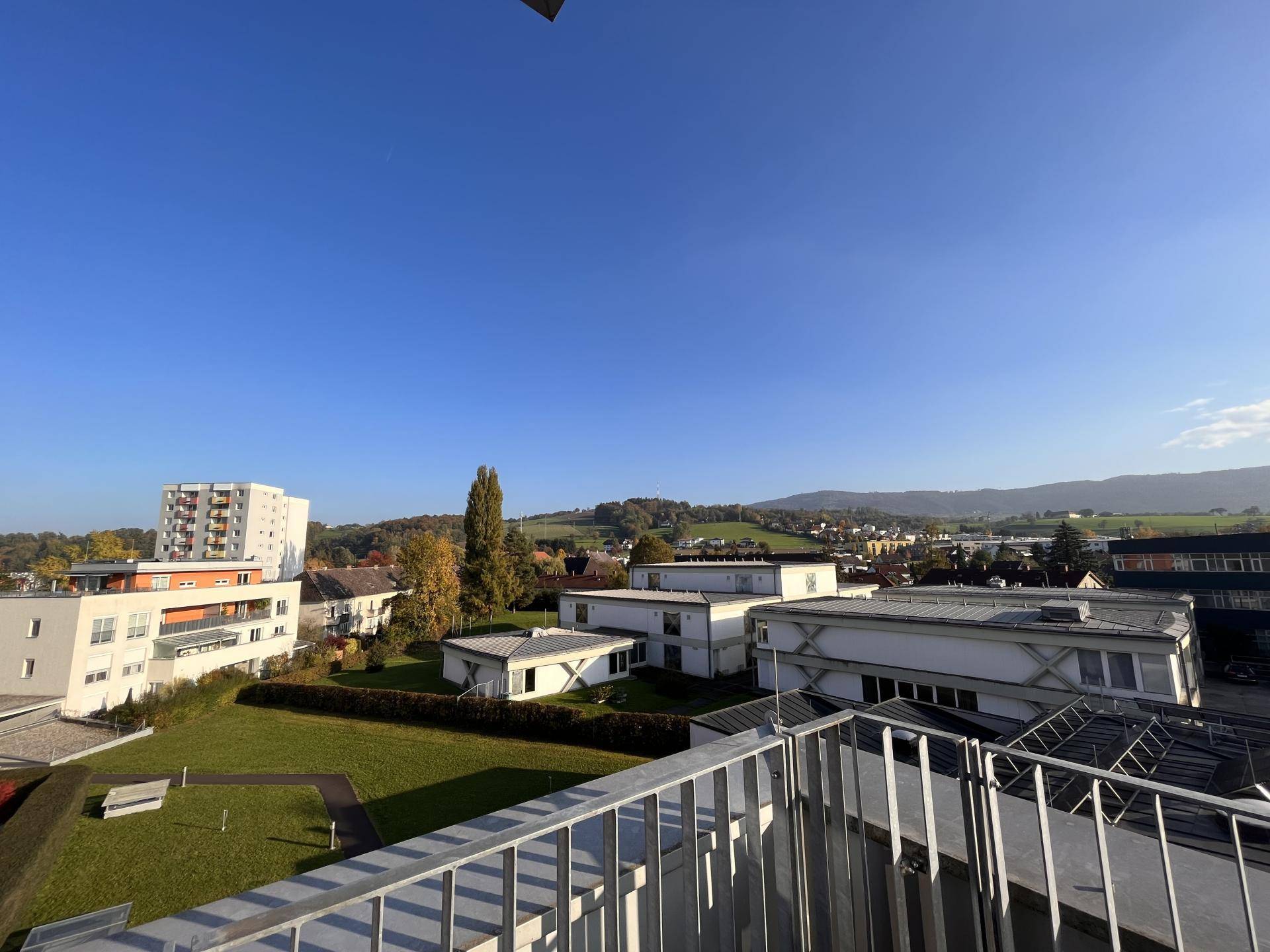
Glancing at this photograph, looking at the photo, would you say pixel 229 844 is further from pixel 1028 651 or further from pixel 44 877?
pixel 1028 651

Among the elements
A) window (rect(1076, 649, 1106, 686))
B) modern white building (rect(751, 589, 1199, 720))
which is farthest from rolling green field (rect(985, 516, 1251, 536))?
window (rect(1076, 649, 1106, 686))

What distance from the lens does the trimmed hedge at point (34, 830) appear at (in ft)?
27.9

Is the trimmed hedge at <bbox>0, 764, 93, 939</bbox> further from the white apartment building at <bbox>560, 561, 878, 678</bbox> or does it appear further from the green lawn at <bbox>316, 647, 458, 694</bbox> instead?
the white apartment building at <bbox>560, 561, 878, 678</bbox>

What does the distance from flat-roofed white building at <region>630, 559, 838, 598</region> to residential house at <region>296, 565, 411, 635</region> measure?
2078cm

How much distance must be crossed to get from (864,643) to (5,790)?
2440 cm

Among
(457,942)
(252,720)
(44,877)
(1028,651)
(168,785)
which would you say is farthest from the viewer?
(252,720)

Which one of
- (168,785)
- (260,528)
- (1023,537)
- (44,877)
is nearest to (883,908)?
(44,877)

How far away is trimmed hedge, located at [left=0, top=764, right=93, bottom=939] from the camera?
8.51 metres

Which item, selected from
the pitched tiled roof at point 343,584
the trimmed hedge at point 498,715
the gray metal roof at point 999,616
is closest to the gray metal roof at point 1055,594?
the gray metal roof at point 999,616

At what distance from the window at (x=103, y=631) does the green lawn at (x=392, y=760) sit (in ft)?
16.4

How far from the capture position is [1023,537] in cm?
14112

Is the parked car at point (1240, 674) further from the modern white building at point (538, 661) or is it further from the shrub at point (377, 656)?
the shrub at point (377, 656)

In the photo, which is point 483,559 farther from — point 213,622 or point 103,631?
point 103,631

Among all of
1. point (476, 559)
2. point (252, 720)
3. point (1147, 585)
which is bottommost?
point (252, 720)
